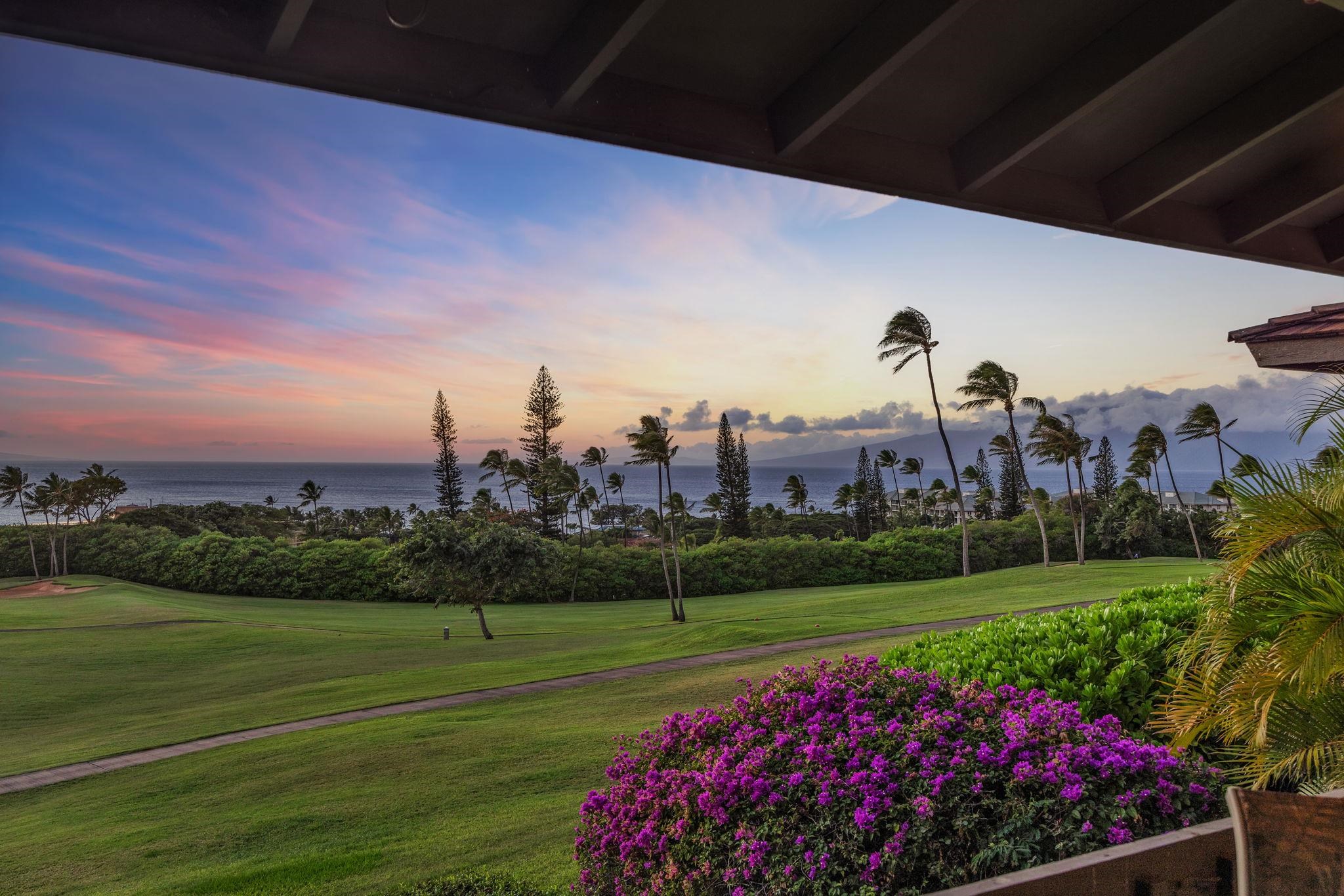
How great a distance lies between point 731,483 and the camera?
51.0 metres

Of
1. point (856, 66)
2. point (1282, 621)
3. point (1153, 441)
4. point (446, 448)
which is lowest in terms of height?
point (1282, 621)

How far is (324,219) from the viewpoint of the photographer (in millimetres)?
38531

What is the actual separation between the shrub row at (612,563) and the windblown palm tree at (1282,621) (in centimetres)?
3061

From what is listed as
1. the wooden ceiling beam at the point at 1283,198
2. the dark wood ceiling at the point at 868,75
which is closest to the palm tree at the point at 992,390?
the wooden ceiling beam at the point at 1283,198

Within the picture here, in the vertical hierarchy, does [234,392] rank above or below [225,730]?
above

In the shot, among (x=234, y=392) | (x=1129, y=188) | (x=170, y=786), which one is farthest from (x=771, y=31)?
(x=234, y=392)

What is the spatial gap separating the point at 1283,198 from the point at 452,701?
11785 millimetres

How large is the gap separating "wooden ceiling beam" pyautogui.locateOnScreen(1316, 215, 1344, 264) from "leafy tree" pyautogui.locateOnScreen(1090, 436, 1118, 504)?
65.1m

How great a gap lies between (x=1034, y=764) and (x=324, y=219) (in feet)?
139

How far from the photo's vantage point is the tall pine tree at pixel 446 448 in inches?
1891

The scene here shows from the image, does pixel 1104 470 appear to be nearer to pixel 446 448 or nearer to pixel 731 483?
pixel 731 483

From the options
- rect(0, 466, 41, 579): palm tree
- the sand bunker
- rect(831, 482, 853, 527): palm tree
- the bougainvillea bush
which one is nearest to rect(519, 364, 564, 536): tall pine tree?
the sand bunker

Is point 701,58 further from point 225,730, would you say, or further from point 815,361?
point 815,361

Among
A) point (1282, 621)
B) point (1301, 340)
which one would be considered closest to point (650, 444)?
point (1301, 340)
